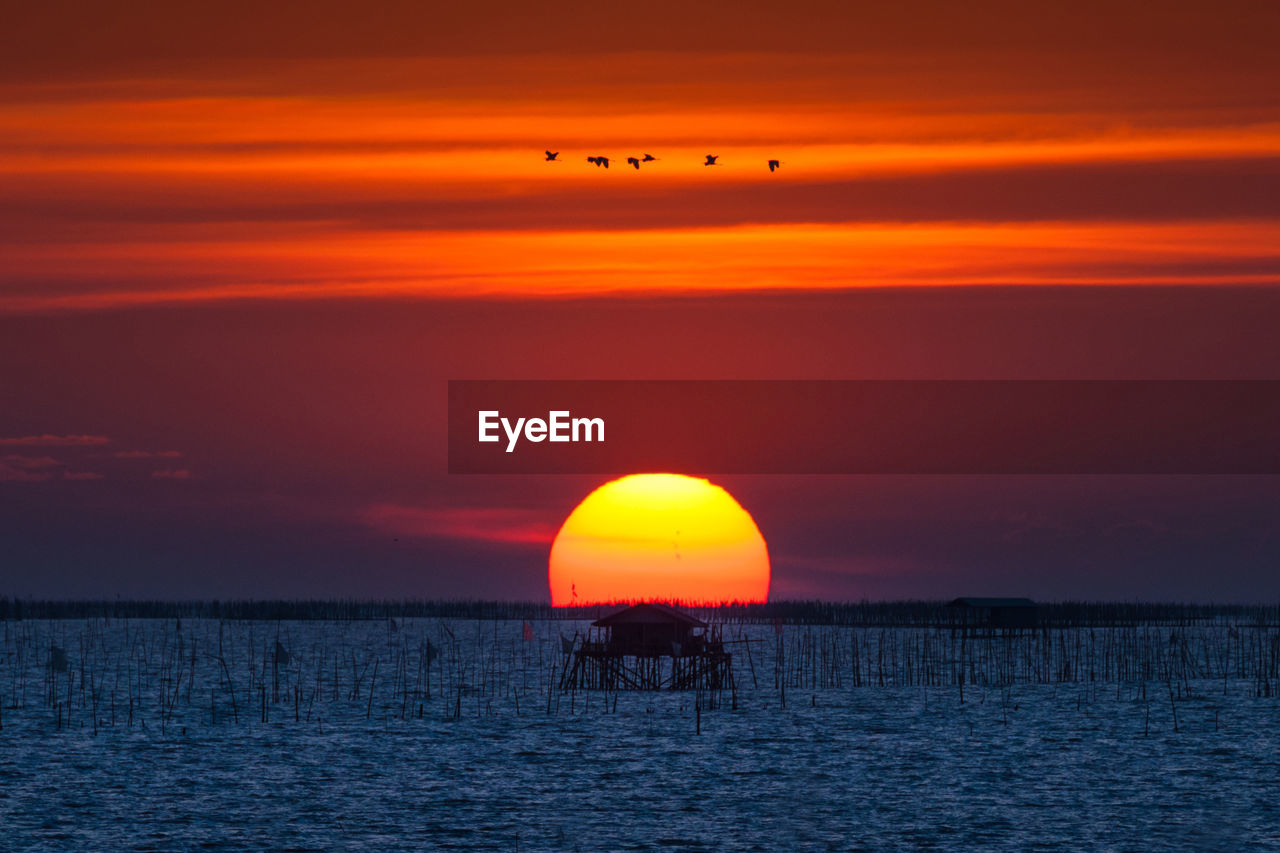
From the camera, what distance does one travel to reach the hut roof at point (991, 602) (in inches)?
4515

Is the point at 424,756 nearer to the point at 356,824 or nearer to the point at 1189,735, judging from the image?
the point at 356,824

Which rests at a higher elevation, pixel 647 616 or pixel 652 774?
pixel 647 616

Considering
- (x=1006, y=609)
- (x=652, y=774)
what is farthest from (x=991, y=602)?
(x=652, y=774)

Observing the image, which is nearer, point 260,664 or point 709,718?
point 709,718

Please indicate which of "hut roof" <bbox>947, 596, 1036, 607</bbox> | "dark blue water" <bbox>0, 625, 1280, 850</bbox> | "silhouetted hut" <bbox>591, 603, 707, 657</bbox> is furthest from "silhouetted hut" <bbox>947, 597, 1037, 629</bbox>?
"silhouetted hut" <bbox>591, 603, 707, 657</bbox>

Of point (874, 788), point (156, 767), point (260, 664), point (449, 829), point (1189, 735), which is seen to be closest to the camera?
point (449, 829)

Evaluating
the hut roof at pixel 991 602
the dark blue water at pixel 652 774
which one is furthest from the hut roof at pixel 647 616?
the hut roof at pixel 991 602

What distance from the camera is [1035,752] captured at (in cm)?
5309

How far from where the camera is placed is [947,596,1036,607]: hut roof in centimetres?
11469

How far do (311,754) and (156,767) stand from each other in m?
5.27

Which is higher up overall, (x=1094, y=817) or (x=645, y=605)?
(x=645, y=605)

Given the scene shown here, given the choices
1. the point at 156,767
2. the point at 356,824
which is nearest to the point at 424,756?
the point at 156,767

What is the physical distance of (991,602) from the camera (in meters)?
116

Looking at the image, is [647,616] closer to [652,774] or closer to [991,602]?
[652,774]
